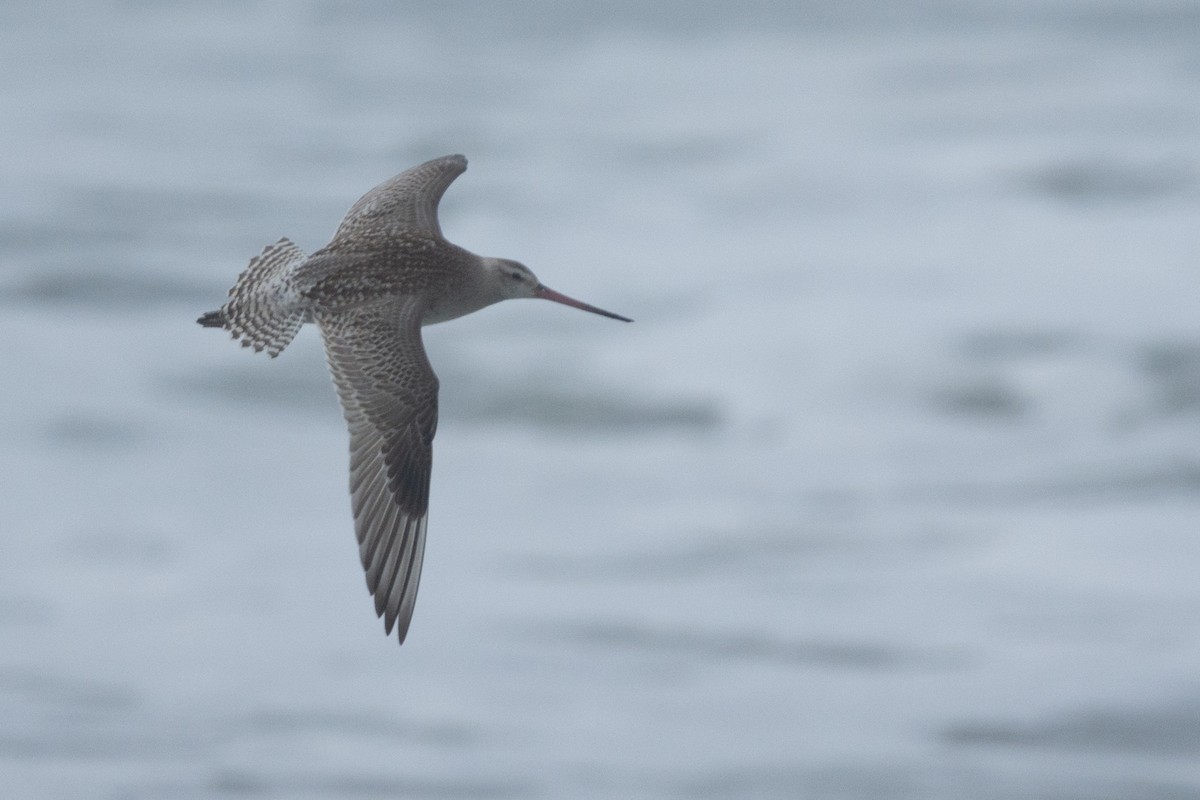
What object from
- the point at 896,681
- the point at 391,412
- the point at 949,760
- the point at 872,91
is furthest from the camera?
the point at 872,91

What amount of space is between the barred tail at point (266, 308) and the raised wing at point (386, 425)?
0.33 feet

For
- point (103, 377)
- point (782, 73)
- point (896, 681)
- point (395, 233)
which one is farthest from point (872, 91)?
point (395, 233)

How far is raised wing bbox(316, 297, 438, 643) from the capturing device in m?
6.87

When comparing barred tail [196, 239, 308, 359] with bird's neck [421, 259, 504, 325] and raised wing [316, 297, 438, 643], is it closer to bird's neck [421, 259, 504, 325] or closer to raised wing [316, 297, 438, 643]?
raised wing [316, 297, 438, 643]

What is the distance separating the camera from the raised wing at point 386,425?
687cm

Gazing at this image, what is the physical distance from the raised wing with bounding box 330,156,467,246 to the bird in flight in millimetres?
238

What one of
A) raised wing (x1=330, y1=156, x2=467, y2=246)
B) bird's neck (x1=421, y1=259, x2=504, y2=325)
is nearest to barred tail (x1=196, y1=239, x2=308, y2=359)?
raised wing (x1=330, y1=156, x2=467, y2=246)

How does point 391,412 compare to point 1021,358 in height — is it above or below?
below

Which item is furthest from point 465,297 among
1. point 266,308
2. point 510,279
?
point 266,308

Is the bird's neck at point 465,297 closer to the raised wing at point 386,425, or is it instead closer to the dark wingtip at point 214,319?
the raised wing at point 386,425

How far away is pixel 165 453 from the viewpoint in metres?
22.1

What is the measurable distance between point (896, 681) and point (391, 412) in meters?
11.0

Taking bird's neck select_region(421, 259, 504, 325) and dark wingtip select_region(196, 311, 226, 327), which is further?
bird's neck select_region(421, 259, 504, 325)

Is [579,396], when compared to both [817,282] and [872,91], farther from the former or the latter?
[872,91]
